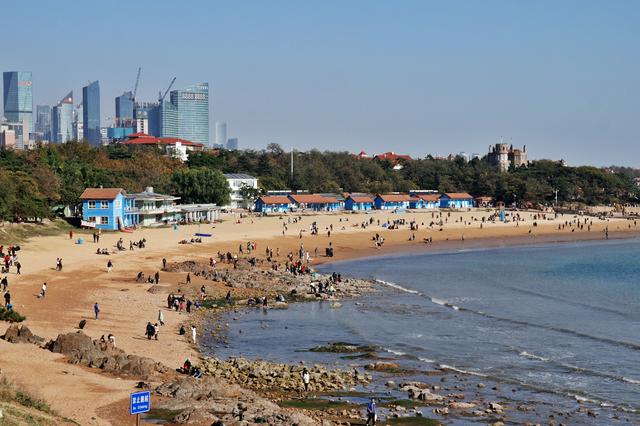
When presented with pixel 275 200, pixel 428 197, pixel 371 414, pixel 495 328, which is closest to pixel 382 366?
pixel 371 414

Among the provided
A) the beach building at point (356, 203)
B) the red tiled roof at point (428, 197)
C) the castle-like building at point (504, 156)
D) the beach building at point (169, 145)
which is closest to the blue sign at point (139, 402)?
the beach building at point (356, 203)

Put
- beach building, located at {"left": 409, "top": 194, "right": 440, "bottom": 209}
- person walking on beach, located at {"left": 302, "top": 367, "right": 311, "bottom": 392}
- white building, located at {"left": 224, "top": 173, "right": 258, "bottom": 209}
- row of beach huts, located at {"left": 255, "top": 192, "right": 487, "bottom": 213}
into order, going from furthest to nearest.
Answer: beach building, located at {"left": 409, "top": 194, "right": 440, "bottom": 209}
white building, located at {"left": 224, "top": 173, "right": 258, "bottom": 209}
row of beach huts, located at {"left": 255, "top": 192, "right": 487, "bottom": 213}
person walking on beach, located at {"left": 302, "top": 367, "right": 311, "bottom": 392}

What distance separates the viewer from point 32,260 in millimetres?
45406

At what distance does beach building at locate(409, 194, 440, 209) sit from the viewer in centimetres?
11556

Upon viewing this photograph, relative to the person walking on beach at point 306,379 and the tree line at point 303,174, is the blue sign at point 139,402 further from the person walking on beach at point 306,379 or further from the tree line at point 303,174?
the tree line at point 303,174

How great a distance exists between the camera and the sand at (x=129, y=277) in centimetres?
2181

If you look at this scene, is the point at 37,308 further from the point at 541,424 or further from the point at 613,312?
the point at 613,312

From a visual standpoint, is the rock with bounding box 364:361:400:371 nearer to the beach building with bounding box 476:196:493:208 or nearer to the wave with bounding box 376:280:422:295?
Answer: the wave with bounding box 376:280:422:295

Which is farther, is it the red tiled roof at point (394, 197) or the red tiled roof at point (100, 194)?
the red tiled roof at point (394, 197)

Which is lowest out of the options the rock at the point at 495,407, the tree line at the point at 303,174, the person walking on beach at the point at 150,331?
the rock at the point at 495,407

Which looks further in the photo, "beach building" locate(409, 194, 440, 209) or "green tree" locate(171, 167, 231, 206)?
"beach building" locate(409, 194, 440, 209)

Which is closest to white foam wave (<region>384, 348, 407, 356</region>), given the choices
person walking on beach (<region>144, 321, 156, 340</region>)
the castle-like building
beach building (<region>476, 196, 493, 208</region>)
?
person walking on beach (<region>144, 321, 156, 340</region>)

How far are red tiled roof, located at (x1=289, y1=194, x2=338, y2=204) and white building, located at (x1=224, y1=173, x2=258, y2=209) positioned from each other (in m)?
6.02

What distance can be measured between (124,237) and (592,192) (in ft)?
307
